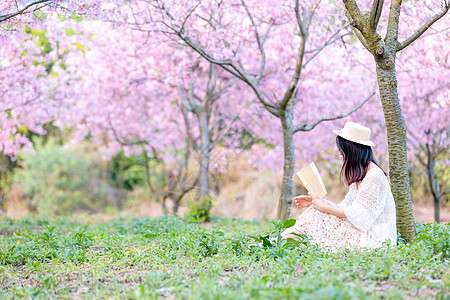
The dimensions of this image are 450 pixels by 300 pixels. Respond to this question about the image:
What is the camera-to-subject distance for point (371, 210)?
3.71 m

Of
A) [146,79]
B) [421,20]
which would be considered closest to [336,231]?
[421,20]

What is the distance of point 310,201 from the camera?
4.09 m

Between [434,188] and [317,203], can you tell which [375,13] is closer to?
[317,203]

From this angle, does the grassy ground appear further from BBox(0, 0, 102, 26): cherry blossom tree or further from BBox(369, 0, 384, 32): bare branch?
BBox(0, 0, 102, 26): cherry blossom tree

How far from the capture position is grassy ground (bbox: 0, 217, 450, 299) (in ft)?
8.23

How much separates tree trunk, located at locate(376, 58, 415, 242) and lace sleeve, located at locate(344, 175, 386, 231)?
643 millimetres

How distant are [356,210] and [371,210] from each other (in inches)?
4.6

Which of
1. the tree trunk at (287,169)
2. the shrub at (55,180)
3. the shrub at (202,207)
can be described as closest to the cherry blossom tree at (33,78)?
the shrub at (55,180)

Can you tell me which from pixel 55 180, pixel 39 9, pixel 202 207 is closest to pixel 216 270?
pixel 39 9

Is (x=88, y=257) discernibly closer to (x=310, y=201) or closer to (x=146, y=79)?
(x=310, y=201)

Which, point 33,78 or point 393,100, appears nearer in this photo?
point 393,100

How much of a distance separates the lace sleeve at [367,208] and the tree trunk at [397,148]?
0.64 metres

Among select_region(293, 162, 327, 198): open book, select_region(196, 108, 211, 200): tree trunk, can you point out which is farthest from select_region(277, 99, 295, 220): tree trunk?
select_region(196, 108, 211, 200): tree trunk

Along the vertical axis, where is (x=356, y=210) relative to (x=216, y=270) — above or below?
above
